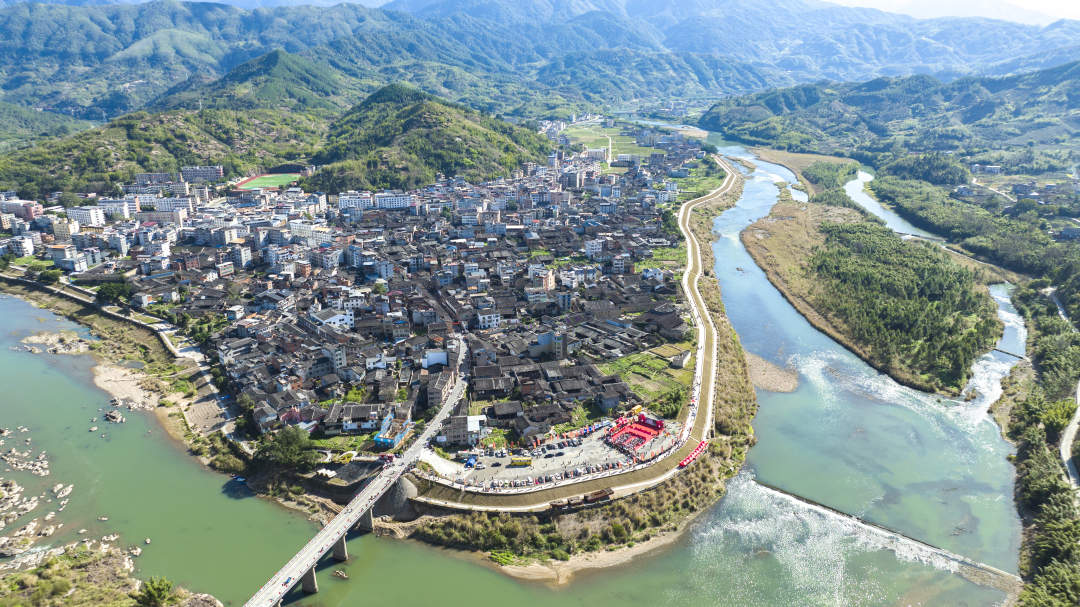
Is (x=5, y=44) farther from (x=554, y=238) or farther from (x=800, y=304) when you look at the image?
(x=800, y=304)

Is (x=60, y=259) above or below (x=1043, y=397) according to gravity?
above

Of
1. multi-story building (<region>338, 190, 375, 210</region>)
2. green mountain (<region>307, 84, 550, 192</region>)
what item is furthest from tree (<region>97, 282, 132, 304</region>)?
green mountain (<region>307, 84, 550, 192</region>)

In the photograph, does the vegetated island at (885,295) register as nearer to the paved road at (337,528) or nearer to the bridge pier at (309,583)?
the paved road at (337,528)

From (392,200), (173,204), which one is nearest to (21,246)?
(173,204)

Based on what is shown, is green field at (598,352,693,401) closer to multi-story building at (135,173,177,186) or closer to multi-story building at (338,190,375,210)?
multi-story building at (338,190,375,210)

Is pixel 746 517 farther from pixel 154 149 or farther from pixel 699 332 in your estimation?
pixel 154 149

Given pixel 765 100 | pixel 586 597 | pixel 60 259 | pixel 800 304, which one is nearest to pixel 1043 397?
pixel 800 304

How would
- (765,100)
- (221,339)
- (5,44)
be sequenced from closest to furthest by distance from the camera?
(221,339), (765,100), (5,44)
